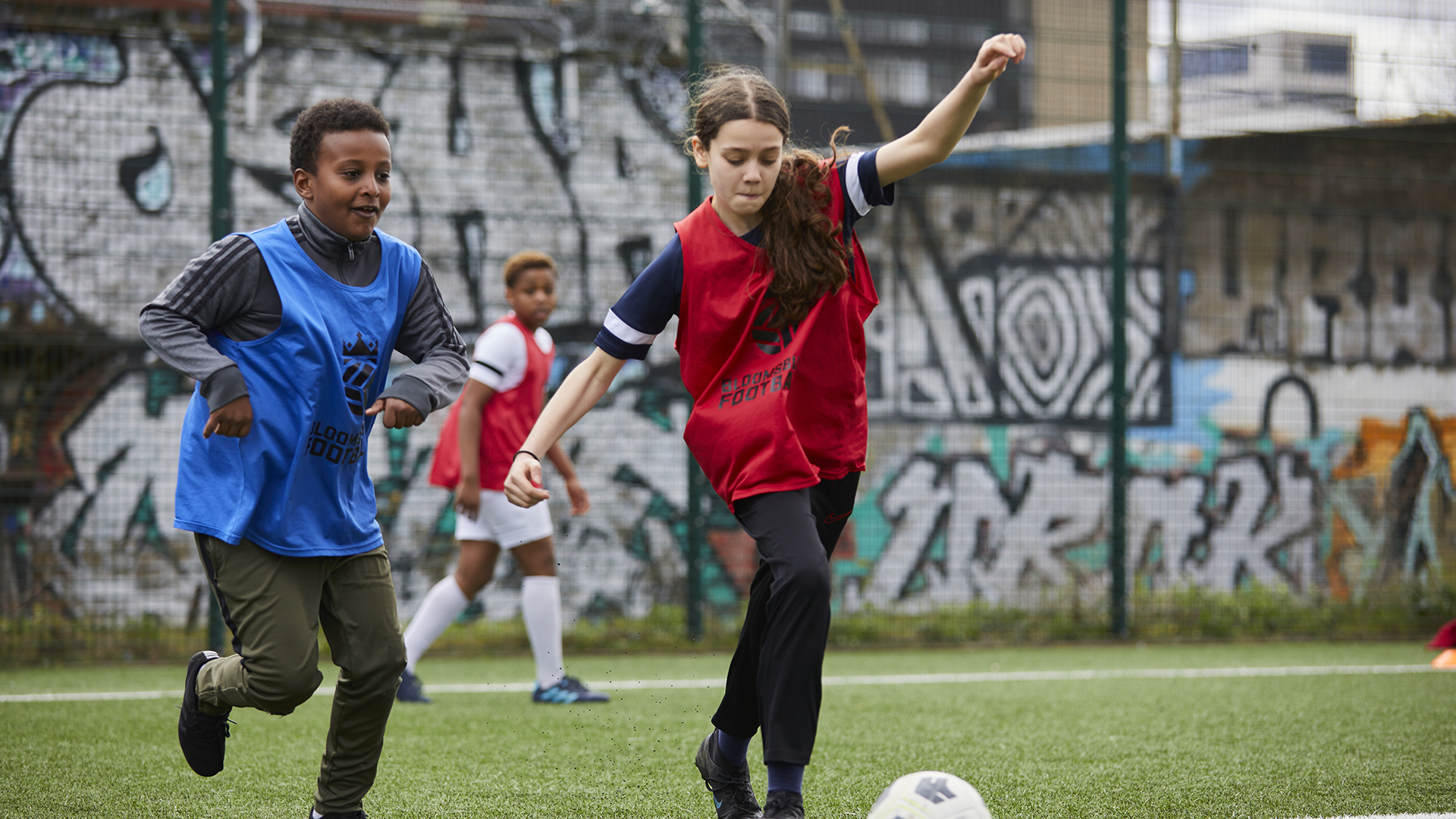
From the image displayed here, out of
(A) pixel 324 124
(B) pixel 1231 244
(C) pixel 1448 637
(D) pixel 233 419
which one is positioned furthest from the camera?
(B) pixel 1231 244

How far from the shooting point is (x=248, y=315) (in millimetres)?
2795

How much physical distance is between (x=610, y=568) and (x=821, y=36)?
3571 mm

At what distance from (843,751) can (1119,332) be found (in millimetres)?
4766

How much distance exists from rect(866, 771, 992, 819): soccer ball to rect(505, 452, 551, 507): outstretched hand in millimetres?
962

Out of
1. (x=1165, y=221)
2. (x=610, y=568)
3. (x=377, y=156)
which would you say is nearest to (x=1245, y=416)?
(x=1165, y=221)

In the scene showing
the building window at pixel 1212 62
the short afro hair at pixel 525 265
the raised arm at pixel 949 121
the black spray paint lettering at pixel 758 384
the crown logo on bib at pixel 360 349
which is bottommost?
the black spray paint lettering at pixel 758 384

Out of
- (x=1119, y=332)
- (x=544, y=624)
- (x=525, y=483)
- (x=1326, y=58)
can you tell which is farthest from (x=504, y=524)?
(x=1326, y=58)

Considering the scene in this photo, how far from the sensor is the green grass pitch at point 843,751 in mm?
3355

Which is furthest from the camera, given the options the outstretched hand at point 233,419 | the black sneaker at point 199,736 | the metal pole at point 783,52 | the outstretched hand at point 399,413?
the metal pole at point 783,52

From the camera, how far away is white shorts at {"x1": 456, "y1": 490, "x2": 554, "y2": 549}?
5.38 m

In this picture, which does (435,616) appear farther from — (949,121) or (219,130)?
(949,121)

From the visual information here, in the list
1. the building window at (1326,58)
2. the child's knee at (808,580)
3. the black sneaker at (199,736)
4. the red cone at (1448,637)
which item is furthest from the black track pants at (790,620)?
the building window at (1326,58)

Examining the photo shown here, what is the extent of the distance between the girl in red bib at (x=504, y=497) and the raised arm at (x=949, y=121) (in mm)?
2758

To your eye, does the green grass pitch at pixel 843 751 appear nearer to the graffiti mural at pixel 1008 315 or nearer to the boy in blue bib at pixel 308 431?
the boy in blue bib at pixel 308 431
